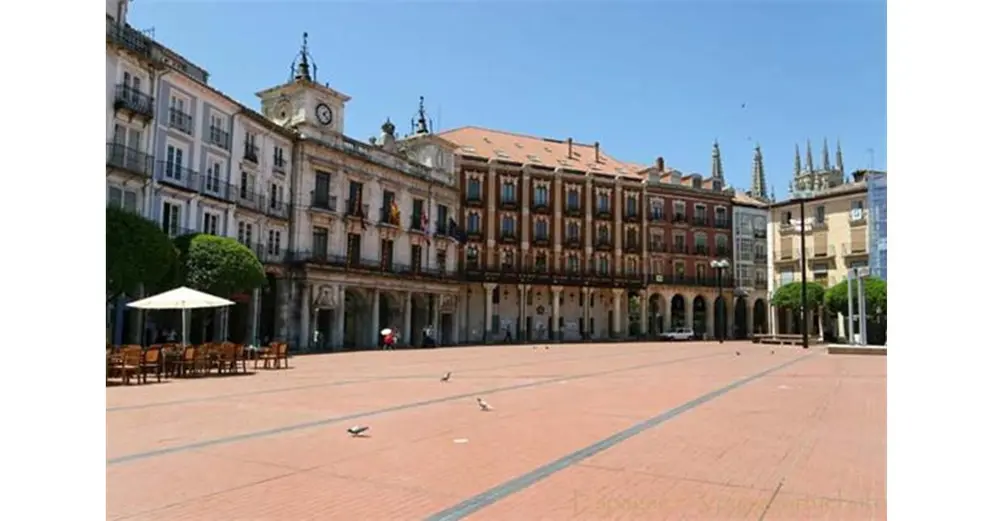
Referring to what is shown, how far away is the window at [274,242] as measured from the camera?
35875mm

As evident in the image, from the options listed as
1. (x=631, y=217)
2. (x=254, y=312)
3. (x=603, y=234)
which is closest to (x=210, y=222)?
(x=254, y=312)

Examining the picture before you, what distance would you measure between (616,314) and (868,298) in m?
19.1

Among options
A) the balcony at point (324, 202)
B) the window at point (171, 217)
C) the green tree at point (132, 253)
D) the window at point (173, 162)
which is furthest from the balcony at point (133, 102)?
the balcony at point (324, 202)

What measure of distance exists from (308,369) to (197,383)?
203 inches

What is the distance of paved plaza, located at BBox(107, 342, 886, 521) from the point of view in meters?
5.21

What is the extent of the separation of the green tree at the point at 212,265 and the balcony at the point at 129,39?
7283 millimetres

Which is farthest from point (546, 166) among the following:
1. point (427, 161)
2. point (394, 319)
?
point (394, 319)

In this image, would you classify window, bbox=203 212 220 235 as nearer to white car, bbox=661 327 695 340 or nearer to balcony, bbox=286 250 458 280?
balcony, bbox=286 250 458 280

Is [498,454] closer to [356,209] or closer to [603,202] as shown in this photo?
[356,209]

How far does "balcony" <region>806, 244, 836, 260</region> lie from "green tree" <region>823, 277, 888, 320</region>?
7.83 m

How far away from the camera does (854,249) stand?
179ft

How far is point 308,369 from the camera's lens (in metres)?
20.6

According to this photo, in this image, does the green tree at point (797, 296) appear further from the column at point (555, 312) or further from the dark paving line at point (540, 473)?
the dark paving line at point (540, 473)
